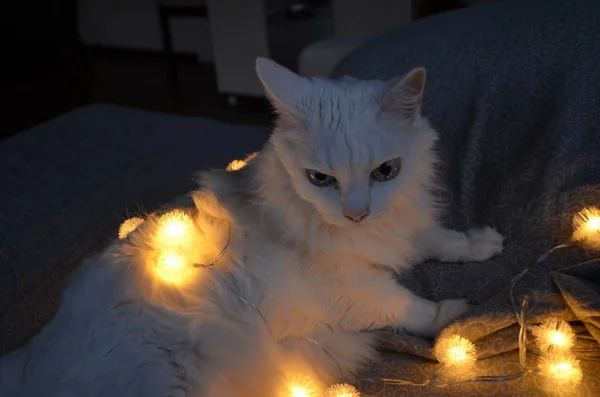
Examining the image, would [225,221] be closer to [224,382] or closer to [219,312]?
[219,312]

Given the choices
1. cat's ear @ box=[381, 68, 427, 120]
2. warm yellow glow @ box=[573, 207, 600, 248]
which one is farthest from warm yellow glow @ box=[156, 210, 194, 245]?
warm yellow glow @ box=[573, 207, 600, 248]

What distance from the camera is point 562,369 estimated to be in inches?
42.5

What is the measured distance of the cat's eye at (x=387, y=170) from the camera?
111cm

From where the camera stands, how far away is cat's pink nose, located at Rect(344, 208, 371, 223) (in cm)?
109

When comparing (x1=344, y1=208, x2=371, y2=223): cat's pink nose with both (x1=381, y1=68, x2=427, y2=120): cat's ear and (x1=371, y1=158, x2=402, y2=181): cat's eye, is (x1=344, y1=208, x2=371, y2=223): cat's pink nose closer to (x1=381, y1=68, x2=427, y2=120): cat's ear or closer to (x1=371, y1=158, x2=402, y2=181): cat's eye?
(x1=371, y1=158, x2=402, y2=181): cat's eye

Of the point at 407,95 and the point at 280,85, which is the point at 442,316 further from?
the point at 280,85

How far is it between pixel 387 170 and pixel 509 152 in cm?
72

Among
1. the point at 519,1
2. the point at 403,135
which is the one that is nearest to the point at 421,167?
the point at 403,135

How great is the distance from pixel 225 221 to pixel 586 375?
897 mm

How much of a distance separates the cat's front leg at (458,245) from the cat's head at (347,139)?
0.35 m

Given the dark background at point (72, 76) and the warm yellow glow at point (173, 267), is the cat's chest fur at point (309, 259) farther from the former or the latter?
the dark background at point (72, 76)

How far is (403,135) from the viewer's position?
1.12 meters

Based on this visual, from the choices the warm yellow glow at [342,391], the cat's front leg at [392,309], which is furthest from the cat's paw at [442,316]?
the warm yellow glow at [342,391]

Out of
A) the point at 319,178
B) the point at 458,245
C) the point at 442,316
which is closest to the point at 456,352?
the point at 442,316
